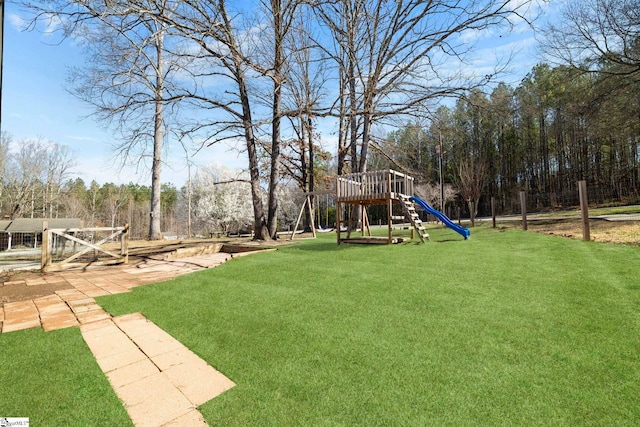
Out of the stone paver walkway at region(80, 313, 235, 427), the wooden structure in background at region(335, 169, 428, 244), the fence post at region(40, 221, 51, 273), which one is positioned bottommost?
the stone paver walkway at region(80, 313, 235, 427)

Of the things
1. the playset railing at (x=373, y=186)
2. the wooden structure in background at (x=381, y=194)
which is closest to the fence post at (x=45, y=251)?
the wooden structure in background at (x=381, y=194)

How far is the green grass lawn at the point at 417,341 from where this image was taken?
2061mm

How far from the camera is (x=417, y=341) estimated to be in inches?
114

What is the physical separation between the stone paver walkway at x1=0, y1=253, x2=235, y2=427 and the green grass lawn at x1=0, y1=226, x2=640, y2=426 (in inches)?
5.3

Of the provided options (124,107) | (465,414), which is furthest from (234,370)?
(124,107)

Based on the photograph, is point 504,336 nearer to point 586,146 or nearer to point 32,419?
point 32,419

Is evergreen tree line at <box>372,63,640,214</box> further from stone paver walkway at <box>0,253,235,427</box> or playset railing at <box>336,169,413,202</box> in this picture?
stone paver walkway at <box>0,253,235,427</box>

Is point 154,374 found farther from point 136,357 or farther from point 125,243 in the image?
point 125,243

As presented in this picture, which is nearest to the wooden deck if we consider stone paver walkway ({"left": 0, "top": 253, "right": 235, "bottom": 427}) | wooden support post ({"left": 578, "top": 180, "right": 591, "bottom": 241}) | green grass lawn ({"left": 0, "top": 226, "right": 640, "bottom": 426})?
green grass lawn ({"left": 0, "top": 226, "right": 640, "bottom": 426})

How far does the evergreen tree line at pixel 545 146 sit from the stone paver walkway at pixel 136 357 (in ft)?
37.2

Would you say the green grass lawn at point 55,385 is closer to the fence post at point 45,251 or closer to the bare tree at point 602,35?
the fence post at point 45,251

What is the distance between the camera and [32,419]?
6.89 feet

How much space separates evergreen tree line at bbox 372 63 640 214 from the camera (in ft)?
46.4

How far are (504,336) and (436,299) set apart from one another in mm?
1050
